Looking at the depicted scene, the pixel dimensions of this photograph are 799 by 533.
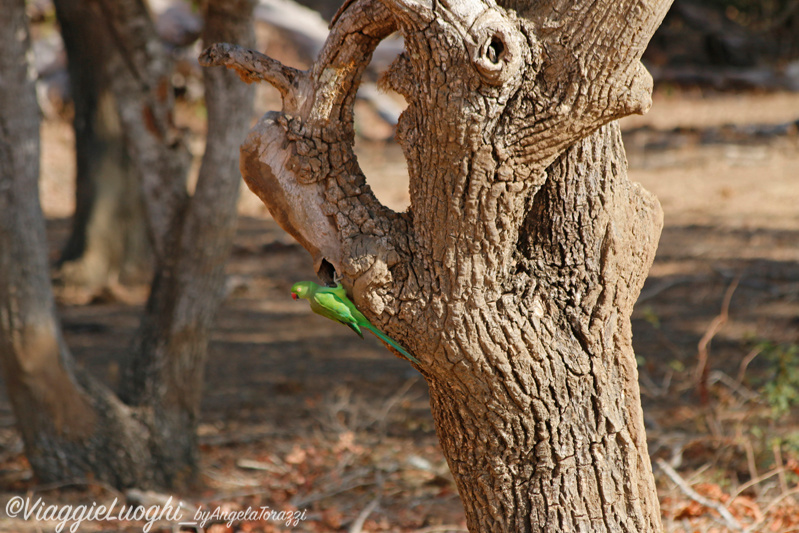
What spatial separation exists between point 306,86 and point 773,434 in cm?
328

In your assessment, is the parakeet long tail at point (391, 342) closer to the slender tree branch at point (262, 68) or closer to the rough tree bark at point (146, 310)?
the slender tree branch at point (262, 68)

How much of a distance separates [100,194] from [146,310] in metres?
3.44

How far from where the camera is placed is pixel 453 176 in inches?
66.6

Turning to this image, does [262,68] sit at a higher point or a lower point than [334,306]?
higher

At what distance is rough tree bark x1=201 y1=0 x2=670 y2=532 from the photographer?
1596 millimetres

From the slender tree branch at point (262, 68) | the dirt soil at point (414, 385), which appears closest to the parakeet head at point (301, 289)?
the slender tree branch at point (262, 68)

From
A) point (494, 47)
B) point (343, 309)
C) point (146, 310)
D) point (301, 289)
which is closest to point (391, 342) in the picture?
point (343, 309)

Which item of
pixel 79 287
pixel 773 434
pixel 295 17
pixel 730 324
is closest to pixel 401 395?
pixel 773 434

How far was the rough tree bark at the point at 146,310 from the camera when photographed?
3.33m

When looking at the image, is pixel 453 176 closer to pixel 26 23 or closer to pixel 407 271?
pixel 407 271

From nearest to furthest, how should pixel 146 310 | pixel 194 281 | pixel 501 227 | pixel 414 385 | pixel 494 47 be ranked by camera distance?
pixel 494 47
pixel 501 227
pixel 194 281
pixel 146 310
pixel 414 385

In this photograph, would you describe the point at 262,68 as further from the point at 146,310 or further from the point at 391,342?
the point at 146,310

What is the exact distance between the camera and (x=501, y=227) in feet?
5.70

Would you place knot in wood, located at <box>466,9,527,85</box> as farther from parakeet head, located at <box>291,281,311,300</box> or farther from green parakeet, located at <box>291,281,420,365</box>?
parakeet head, located at <box>291,281,311,300</box>
